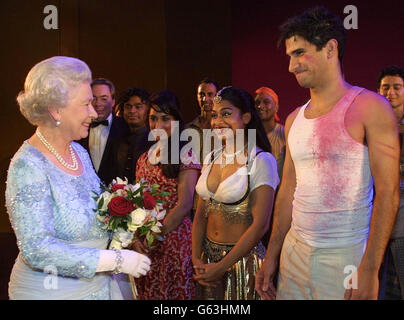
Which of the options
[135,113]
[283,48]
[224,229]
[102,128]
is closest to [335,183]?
[224,229]

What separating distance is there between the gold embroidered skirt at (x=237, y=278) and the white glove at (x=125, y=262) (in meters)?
1.05

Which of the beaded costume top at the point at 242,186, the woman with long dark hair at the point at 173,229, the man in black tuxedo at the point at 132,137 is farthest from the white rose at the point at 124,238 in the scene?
the man in black tuxedo at the point at 132,137

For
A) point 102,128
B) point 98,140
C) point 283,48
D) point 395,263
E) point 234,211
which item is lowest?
point 395,263

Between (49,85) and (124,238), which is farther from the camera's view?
(124,238)

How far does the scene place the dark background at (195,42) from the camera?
616 cm

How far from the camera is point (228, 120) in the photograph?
3467 mm

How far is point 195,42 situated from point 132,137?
80.5 inches

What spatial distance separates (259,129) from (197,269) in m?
0.94

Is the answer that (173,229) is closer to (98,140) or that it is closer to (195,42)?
(98,140)

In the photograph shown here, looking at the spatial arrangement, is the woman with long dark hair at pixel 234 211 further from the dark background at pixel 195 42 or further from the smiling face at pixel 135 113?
the dark background at pixel 195 42

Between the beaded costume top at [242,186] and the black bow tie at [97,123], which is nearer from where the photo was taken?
the beaded costume top at [242,186]

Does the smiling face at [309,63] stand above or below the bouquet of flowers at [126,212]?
above

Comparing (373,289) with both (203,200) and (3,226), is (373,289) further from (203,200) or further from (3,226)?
(3,226)
